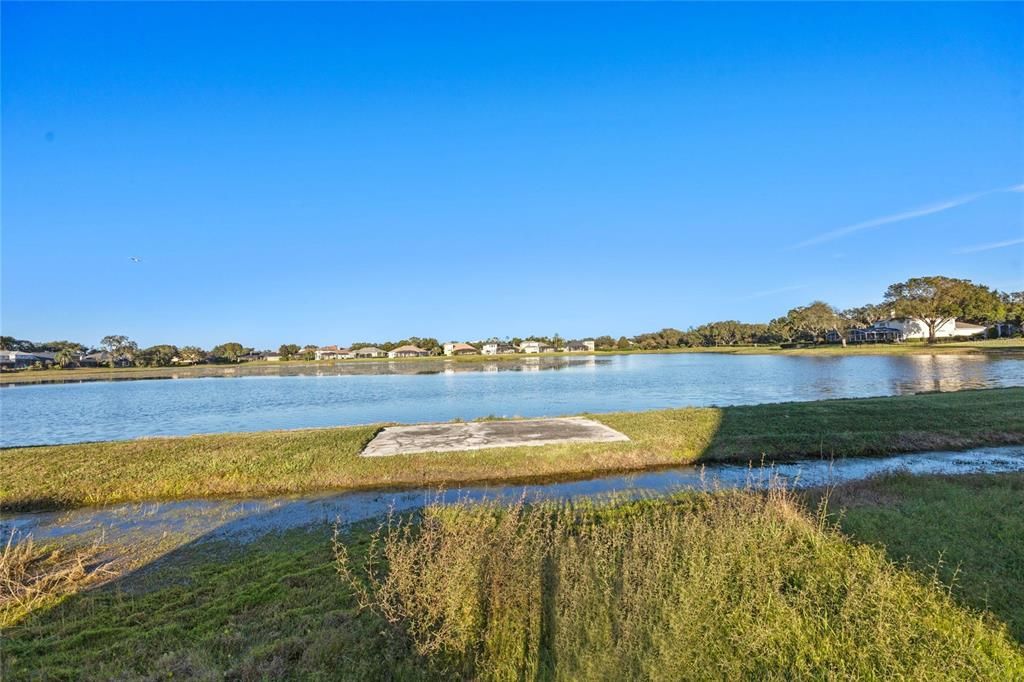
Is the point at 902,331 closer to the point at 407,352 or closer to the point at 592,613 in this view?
the point at 407,352

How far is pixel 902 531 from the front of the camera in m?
7.39

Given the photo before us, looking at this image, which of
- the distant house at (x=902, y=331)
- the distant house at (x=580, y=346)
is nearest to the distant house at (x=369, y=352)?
the distant house at (x=580, y=346)

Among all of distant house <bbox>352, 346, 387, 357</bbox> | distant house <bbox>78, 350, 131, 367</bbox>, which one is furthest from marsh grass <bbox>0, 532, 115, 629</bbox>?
distant house <bbox>352, 346, 387, 357</bbox>

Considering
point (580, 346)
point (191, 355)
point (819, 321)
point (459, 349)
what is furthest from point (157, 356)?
point (819, 321)

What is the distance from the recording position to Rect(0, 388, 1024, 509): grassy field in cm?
1338

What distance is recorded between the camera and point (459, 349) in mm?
157125

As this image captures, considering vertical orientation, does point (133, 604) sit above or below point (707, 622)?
below

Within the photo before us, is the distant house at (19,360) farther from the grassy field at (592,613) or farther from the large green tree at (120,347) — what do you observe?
the grassy field at (592,613)

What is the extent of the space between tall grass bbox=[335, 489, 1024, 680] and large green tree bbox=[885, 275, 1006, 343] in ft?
312

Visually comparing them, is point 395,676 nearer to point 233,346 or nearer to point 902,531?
point 902,531

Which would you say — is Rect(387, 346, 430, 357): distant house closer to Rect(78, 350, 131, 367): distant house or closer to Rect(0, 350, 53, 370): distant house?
Rect(78, 350, 131, 367): distant house

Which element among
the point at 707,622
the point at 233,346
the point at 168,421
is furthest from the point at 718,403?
the point at 233,346

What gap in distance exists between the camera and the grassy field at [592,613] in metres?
4.43

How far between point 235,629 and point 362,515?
17.1 ft
